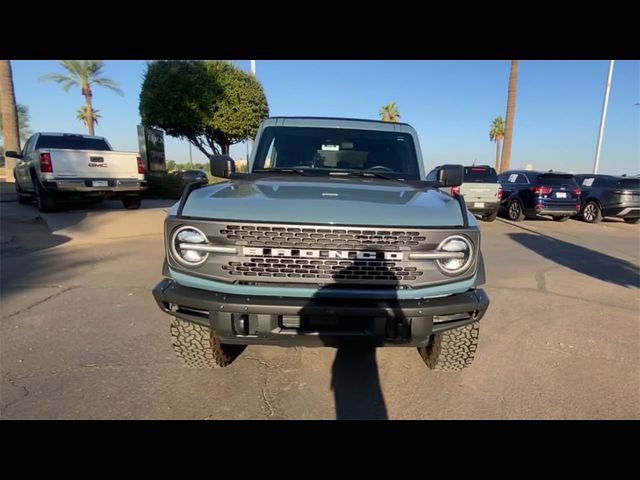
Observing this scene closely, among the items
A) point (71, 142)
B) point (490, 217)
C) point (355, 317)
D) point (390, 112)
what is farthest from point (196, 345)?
point (390, 112)

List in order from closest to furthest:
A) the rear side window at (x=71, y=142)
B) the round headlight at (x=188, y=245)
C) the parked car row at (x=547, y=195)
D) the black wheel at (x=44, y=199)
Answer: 1. the round headlight at (x=188, y=245)
2. the black wheel at (x=44, y=199)
3. the rear side window at (x=71, y=142)
4. the parked car row at (x=547, y=195)

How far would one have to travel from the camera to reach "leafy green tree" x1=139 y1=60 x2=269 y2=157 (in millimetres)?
19156

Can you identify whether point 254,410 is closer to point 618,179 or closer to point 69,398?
point 69,398

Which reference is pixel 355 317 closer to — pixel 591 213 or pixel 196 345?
pixel 196 345

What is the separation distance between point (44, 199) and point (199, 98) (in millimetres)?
11599

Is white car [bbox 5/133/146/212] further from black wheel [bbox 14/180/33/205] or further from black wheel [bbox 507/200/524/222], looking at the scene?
black wheel [bbox 507/200/524/222]

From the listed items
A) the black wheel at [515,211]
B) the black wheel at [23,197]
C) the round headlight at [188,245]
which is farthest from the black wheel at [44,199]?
the black wheel at [515,211]

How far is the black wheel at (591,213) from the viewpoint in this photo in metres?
13.1

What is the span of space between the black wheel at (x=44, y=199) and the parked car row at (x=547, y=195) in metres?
11.3

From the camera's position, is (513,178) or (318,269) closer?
→ (318,269)

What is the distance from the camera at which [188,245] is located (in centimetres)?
228

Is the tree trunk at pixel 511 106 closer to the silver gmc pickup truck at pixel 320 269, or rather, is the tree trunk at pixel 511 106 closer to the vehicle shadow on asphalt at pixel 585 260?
the vehicle shadow on asphalt at pixel 585 260

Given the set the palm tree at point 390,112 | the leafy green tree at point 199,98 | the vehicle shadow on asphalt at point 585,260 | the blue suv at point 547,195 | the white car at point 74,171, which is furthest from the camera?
the palm tree at point 390,112
